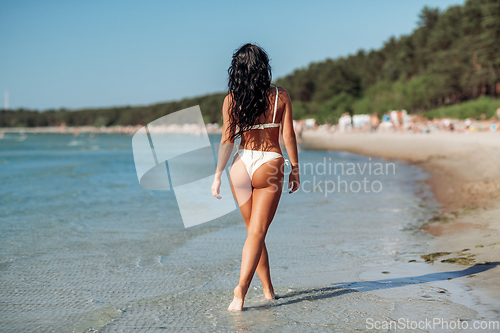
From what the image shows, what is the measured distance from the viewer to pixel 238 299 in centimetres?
322

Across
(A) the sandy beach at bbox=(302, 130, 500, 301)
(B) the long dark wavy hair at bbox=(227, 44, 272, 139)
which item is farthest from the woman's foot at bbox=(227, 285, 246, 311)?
(A) the sandy beach at bbox=(302, 130, 500, 301)

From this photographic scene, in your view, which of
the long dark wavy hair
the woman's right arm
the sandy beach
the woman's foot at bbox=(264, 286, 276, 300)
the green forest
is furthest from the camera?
the green forest

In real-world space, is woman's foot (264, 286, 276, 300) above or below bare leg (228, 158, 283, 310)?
below

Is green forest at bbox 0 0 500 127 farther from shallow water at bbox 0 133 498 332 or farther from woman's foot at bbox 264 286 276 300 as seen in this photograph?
woman's foot at bbox 264 286 276 300

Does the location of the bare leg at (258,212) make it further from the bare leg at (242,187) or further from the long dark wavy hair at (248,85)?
the long dark wavy hair at (248,85)

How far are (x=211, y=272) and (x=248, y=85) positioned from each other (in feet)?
7.74

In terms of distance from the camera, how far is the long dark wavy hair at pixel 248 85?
302 cm

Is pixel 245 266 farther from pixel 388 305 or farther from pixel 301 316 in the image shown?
pixel 388 305

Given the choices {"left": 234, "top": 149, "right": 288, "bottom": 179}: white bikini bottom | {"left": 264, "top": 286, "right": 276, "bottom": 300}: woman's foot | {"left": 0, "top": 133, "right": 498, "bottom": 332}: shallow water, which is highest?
{"left": 234, "top": 149, "right": 288, "bottom": 179}: white bikini bottom

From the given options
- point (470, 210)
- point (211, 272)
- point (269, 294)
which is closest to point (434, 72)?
point (470, 210)

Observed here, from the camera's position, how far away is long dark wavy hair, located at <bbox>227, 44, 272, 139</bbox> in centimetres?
302

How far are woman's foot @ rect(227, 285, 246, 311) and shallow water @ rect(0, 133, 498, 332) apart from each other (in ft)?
0.18

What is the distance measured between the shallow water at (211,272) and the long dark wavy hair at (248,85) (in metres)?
1.50

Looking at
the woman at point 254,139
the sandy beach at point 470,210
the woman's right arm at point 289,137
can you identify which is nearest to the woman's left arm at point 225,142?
the woman at point 254,139
